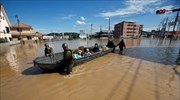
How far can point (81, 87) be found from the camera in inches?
207

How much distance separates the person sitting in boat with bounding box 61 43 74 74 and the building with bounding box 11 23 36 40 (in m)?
39.3

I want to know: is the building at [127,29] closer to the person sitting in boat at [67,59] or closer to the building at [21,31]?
the building at [21,31]

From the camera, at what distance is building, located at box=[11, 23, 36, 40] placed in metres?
38.9

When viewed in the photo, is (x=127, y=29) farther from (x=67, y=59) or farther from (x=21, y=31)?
(x=67, y=59)

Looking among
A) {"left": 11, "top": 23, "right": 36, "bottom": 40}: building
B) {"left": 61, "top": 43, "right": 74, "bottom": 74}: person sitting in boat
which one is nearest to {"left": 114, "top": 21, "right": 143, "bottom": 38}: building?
{"left": 11, "top": 23, "right": 36, "bottom": 40}: building

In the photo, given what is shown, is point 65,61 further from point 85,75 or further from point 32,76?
point 32,76

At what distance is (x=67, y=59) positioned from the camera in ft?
21.0

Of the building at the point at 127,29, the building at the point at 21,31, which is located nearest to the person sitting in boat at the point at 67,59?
the building at the point at 21,31

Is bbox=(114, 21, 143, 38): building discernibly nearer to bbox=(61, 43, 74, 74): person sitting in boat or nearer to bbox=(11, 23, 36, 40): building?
bbox=(11, 23, 36, 40): building

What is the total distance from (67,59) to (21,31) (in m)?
42.3

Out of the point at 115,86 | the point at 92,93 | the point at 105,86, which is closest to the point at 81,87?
the point at 92,93

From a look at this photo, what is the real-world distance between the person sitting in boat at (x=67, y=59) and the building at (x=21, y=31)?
3928 centimetres

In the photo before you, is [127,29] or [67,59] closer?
[67,59]

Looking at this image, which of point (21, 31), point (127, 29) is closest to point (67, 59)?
point (21, 31)
